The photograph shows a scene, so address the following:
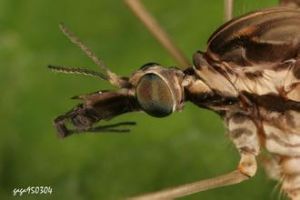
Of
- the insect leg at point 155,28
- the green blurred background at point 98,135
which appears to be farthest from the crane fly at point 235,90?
the green blurred background at point 98,135

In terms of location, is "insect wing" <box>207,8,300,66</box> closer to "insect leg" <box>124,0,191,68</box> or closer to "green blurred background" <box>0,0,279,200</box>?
"insect leg" <box>124,0,191,68</box>

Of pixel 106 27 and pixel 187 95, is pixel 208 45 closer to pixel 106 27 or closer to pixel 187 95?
pixel 187 95

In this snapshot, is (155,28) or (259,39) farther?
(155,28)

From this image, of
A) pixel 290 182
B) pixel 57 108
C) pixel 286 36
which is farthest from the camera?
pixel 57 108

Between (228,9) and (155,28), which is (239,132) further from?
(228,9)

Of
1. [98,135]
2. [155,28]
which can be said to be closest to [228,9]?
[155,28]

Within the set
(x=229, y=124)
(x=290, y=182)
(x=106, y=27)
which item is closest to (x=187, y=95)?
(x=229, y=124)
